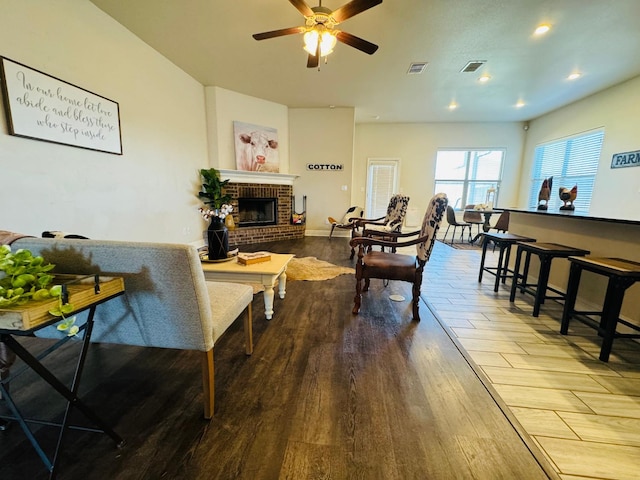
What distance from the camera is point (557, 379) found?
1.55 metres

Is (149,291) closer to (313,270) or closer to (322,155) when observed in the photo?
(313,270)

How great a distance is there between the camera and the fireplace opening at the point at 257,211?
5578 millimetres

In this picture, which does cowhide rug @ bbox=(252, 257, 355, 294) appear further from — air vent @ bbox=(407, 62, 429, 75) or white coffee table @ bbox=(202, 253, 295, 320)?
air vent @ bbox=(407, 62, 429, 75)

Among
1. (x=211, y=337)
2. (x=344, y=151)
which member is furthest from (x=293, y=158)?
(x=211, y=337)

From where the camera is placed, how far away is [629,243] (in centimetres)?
199

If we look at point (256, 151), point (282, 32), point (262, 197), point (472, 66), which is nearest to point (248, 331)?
point (282, 32)

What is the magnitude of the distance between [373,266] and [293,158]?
4.55 meters

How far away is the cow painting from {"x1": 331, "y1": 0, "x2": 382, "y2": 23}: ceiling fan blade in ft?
11.1

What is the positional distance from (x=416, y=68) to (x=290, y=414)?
15.3 ft

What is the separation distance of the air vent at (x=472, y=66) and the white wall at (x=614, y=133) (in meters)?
2.63

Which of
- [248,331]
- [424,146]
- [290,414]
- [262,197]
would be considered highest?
[424,146]

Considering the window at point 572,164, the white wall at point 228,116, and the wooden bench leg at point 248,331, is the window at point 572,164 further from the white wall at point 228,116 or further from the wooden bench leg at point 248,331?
the white wall at point 228,116

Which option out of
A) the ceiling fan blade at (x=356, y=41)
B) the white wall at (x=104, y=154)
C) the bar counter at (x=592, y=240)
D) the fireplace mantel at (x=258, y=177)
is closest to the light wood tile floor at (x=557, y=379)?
the bar counter at (x=592, y=240)

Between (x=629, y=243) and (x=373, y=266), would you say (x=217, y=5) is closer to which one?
(x=373, y=266)
